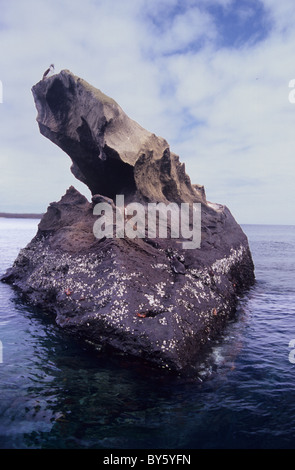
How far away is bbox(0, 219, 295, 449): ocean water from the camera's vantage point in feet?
14.6

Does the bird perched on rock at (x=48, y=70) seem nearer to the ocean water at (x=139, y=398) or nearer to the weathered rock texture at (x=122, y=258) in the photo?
the weathered rock texture at (x=122, y=258)

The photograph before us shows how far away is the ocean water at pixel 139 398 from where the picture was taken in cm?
446

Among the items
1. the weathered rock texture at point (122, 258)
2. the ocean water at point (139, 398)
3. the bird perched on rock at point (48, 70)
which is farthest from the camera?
the bird perched on rock at point (48, 70)

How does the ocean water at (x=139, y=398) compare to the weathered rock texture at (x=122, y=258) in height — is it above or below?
below

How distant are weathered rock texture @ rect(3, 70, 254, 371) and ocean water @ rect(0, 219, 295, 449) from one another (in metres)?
0.52

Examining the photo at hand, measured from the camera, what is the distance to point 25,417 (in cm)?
488

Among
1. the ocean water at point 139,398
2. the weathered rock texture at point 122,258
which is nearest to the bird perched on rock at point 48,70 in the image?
the weathered rock texture at point 122,258

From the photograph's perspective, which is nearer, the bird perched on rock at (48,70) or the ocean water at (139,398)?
the ocean water at (139,398)

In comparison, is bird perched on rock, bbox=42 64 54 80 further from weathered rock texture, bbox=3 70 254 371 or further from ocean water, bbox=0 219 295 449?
ocean water, bbox=0 219 295 449

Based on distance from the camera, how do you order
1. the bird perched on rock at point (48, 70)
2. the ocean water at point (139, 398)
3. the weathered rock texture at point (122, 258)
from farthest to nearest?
the bird perched on rock at point (48, 70), the weathered rock texture at point (122, 258), the ocean water at point (139, 398)

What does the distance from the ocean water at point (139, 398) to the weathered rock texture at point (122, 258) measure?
0.52 m

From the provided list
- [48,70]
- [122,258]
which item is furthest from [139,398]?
[48,70]

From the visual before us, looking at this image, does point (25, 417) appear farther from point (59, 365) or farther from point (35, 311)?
point (35, 311)

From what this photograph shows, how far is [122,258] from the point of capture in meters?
8.05
